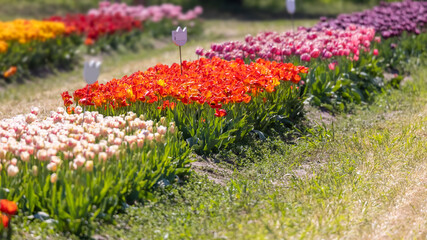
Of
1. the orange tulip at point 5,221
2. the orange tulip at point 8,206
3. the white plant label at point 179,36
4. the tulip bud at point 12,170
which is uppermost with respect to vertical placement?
the white plant label at point 179,36

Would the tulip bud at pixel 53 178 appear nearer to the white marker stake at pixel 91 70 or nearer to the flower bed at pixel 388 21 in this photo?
the white marker stake at pixel 91 70

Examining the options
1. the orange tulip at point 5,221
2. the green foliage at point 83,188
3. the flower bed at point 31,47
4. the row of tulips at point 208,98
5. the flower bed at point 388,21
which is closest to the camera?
the orange tulip at point 5,221

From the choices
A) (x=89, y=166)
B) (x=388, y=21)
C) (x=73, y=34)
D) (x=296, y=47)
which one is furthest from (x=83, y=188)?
(x=73, y=34)

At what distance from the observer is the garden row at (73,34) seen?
11384 millimetres

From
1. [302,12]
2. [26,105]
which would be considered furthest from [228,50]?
[302,12]

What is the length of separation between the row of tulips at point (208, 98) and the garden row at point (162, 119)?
13 mm

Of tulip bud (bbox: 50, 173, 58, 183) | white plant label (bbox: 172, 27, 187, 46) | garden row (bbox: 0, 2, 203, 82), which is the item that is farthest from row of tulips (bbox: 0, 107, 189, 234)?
garden row (bbox: 0, 2, 203, 82)

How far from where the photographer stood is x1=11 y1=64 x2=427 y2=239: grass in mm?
4547

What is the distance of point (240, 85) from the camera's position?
6418 mm

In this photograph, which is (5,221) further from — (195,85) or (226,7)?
(226,7)

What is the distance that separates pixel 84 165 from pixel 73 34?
945 centimetres

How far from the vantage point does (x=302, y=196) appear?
522cm

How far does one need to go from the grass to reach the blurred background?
12.7 meters

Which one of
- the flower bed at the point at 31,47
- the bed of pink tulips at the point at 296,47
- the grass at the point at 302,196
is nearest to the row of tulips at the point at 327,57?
the bed of pink tulips at the point at 296,47
